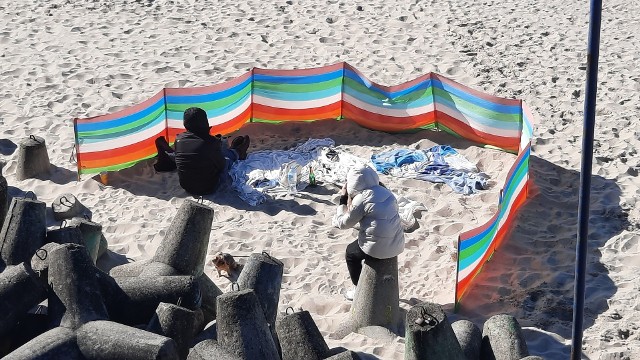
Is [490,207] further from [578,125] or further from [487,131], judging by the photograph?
[578,125]

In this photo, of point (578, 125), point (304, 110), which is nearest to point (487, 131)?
point (578, 125)

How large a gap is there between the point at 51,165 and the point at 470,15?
6283mm

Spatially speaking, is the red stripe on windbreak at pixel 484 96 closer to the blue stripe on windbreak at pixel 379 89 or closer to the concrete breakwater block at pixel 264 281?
the blue stripe on windbreak at pixel 379 89

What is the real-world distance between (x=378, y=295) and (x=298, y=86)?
12.8ft

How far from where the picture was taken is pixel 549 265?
8.79m

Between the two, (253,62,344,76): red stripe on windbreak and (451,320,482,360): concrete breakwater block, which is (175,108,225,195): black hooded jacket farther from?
(451,320,482,360): concrete breakwater block

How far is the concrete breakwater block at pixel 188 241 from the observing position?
7766 mm

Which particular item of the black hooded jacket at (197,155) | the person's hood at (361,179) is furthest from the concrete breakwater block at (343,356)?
the black hooded jacket at (197,155)

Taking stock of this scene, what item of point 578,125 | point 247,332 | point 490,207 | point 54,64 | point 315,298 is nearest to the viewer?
point 247,332

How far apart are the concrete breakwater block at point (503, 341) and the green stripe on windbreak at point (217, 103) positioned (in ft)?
15.1

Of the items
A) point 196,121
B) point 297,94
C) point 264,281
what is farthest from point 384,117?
point 264,281

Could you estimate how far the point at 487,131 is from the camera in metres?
10.7

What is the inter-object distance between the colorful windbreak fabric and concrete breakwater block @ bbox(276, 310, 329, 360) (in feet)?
12.3

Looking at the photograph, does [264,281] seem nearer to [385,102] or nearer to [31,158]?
[31,158]
